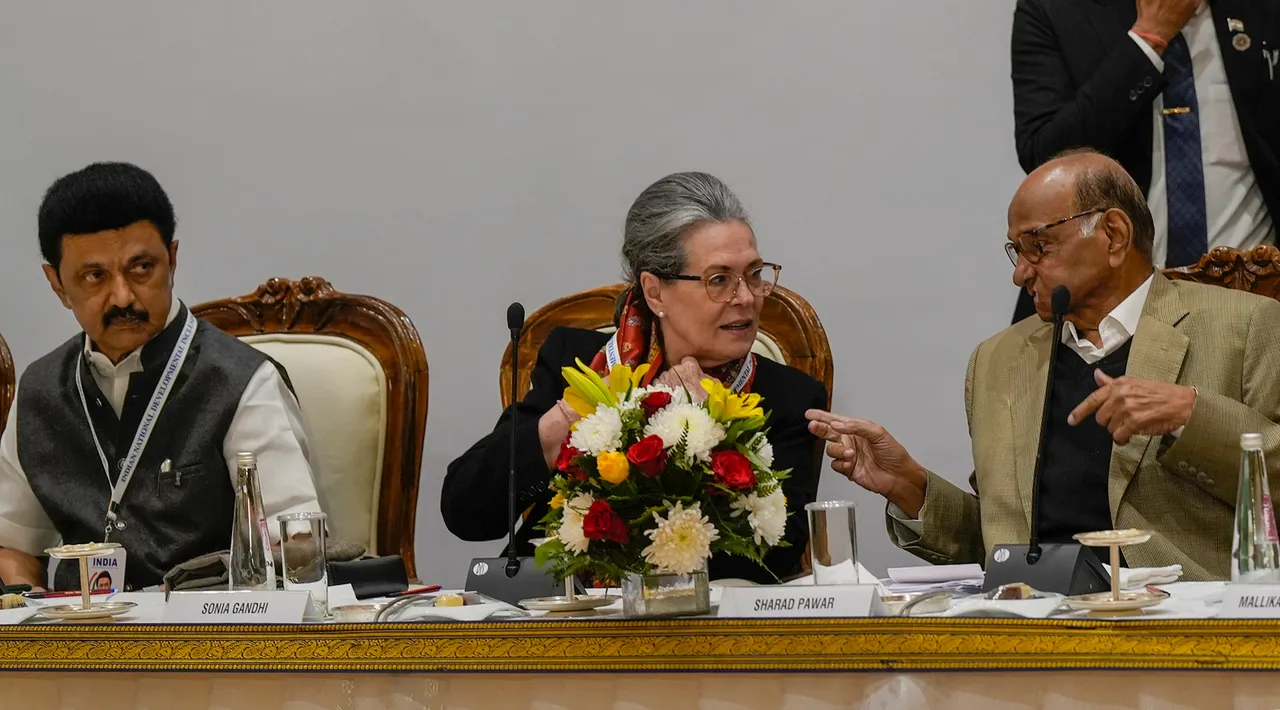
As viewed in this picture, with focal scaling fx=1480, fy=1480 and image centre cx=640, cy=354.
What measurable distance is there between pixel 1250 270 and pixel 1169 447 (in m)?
0.50

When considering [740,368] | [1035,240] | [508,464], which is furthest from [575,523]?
[1035,240]

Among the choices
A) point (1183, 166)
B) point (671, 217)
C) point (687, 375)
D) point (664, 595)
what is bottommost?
point (664, 595)

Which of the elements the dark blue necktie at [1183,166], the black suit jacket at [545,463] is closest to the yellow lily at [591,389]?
the black suit jacket at [545,463]

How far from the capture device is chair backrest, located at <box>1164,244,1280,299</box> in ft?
8.54

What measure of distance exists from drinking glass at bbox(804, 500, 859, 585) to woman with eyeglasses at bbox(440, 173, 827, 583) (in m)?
0.71

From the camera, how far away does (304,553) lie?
6.46ft

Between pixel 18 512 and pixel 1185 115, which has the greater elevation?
pixel 1185 115

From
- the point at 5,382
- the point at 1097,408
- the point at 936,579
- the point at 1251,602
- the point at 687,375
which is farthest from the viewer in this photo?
the point at 5,382

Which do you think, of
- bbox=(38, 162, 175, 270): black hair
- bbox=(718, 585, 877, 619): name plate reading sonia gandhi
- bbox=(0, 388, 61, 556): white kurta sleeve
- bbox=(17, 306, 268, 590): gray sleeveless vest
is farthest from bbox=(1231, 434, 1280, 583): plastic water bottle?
bbox=(0, 388, 61, 556): white kurta sleeve

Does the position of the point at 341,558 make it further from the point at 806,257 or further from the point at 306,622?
the point at 806,257

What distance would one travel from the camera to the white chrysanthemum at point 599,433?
70.3 inches

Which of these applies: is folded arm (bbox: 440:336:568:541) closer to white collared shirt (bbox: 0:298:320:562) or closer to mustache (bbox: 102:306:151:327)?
white collared shirt (bbox: 0:298:320:562)

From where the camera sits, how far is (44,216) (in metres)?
2.97

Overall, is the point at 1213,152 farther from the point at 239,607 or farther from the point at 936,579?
the point at 239,607
